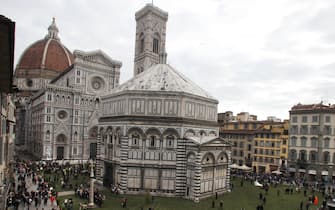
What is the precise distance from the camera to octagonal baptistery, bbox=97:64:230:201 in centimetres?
3002

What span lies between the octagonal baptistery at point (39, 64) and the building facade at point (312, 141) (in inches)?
2276

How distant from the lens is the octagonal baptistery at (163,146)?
30.0 meters

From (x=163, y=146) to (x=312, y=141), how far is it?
1137 inches

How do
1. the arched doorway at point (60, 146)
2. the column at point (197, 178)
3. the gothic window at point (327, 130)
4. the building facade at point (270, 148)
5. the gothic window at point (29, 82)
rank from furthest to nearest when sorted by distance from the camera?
1. the gothic window at point (29, 82)
2. the arched doorway at point (60, 146)
3. the building facade at point (270, 148)
4. the gothic window at point (327, 130)
5. the column at point (197, 178)

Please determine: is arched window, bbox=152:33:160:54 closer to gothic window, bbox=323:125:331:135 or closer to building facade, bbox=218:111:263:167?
building facade, bbox=218:111:263:167

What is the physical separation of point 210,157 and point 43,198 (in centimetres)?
1665

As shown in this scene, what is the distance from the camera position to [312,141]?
4684 cm

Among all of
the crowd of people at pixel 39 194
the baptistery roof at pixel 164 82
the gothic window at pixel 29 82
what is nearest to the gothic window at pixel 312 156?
the baptistery roof at pixel 164 82

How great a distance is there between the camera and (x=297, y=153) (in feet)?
160

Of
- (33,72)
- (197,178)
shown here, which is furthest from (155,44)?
(197,178)

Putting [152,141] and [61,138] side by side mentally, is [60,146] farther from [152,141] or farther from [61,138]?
[152,141]

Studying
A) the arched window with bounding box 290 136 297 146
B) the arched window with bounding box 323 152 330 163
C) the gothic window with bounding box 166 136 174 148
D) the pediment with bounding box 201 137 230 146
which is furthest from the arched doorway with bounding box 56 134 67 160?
the arched window with bounding box 323 152 330 163

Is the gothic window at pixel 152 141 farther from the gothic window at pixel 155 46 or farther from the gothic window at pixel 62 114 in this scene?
the gothic window at pixel 155 46

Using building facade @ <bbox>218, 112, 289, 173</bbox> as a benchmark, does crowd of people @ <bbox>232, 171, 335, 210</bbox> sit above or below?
below
